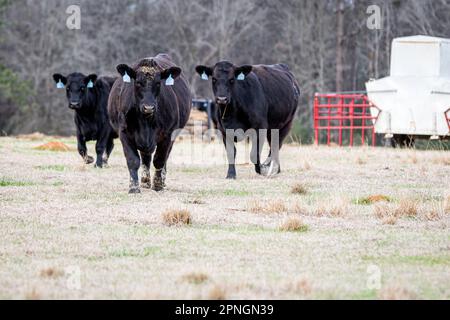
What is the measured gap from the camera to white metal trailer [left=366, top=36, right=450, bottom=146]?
27.2 meters

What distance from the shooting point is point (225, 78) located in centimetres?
1661

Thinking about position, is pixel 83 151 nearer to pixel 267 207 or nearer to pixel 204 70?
pixel 204 70

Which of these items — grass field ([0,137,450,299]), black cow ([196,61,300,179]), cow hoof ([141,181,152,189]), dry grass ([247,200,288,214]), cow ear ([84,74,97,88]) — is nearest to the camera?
grass field ([0,137,450,299])

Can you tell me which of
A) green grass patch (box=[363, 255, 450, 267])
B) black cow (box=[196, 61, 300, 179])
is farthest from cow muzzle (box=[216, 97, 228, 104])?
green grass patch (box=[363, 255, 450, 267])

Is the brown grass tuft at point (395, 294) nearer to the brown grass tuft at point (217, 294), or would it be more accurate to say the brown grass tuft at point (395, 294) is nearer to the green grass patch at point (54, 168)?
the brown grass tuft at point (217, 294)

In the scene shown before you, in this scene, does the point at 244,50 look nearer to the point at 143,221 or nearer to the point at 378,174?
the point at 378,174

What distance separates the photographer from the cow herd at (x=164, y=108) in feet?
44.5

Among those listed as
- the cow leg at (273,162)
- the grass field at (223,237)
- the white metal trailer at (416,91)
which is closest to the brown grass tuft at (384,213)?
the grass field at (223,237)

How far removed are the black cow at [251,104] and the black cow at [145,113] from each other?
2.33 metres

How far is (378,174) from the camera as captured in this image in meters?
17.5

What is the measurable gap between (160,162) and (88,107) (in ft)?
17.2

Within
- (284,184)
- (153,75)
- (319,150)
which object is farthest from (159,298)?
(319,150)

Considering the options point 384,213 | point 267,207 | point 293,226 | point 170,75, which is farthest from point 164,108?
point 293,226

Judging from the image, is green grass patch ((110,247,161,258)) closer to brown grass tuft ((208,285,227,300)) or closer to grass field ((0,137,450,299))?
grass field ((0,137,450,299))
